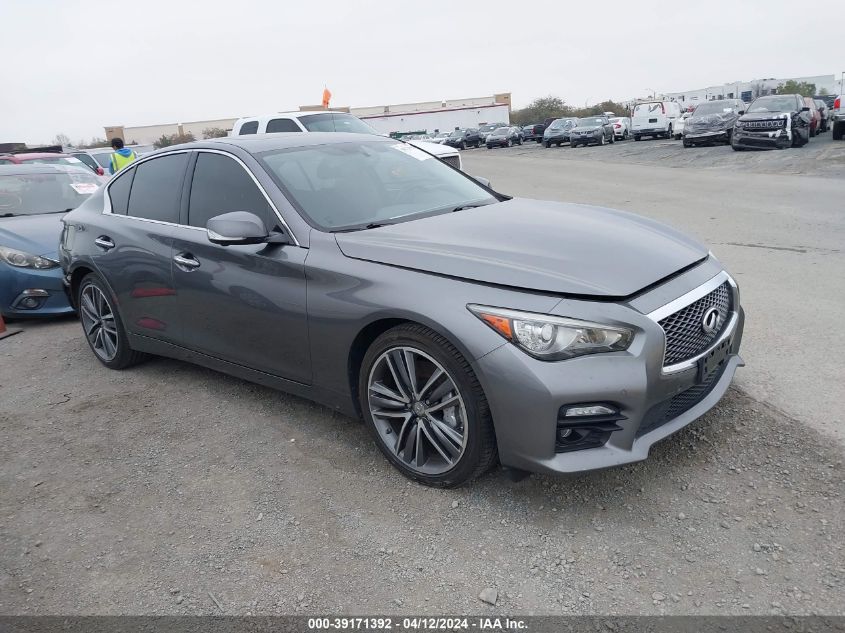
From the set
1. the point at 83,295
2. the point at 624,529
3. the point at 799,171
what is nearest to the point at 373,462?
the point at 624,529

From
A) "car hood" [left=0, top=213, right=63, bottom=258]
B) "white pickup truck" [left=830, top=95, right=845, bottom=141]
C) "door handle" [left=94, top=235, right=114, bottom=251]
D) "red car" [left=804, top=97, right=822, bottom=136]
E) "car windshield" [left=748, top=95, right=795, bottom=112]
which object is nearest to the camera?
"door handle" [left=94, top=235, right=114, bottom=251]

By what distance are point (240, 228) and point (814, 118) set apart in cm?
2664

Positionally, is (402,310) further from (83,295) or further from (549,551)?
(83,295)

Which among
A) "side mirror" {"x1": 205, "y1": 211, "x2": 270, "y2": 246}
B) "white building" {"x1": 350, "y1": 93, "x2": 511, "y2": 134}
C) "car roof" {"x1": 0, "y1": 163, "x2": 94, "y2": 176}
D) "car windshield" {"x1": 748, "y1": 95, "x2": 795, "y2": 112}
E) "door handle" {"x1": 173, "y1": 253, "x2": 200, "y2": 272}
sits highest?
"white building" {"x1": 350, "y1": 93, "x2": 511, "y2": 134}

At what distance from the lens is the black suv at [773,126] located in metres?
20.5

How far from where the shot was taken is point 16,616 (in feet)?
8.65

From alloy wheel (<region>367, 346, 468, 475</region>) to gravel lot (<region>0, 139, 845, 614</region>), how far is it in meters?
0.18

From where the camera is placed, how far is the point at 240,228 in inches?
139

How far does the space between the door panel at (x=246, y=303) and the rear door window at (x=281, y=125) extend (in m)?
7.83

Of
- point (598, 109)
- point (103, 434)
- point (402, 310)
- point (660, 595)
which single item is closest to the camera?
point (660, 595)

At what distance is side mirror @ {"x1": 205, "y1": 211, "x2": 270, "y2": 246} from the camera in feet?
11.5

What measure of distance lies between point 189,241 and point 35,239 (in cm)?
366

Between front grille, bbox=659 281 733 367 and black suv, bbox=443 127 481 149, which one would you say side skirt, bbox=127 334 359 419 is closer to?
front grille, bbox=659 281 733 367

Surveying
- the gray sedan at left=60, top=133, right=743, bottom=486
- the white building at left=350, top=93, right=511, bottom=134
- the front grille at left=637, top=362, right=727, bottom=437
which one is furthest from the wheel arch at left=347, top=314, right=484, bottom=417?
the white building at left=350, top=93, right=511, bottom=134
